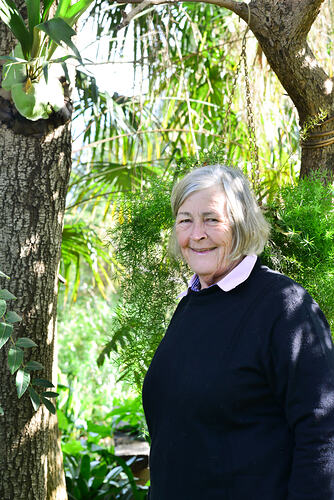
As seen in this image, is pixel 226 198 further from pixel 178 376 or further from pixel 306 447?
pixel 306 447

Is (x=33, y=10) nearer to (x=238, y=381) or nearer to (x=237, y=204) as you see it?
(x=237, y=204)

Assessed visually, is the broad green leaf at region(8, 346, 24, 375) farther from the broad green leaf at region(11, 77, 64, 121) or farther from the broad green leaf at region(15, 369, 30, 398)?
the broad green leaf at region(11, 77, 64, 121)

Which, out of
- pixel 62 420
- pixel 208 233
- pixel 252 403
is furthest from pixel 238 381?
pixel 62 420

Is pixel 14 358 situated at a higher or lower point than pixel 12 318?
lower

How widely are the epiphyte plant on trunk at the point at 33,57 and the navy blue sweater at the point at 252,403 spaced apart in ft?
2.59

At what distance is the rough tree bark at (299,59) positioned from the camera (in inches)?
68.7

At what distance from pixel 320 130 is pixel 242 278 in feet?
2.62

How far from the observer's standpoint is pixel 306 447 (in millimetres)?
1049

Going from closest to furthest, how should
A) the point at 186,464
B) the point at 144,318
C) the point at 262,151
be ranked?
the point at 186,464
the point at 144,318
the point at 262,151

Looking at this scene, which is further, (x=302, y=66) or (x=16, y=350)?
(x=302, y=66)

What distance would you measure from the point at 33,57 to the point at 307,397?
3.83 ft

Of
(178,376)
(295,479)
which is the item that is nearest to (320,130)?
(178,376)

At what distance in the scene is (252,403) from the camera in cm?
113

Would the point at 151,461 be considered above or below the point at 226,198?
below
